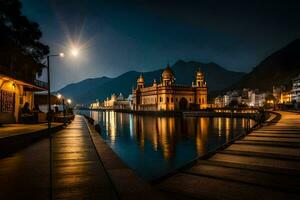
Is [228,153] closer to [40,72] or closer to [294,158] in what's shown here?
[294,158]

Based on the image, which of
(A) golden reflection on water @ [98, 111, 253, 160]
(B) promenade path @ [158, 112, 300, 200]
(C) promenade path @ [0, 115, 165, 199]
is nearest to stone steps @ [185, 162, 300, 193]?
(B) promenade path @ [158, 112, 300, 200]

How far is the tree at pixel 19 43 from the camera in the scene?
98.2 ft

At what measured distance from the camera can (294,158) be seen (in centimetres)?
1075

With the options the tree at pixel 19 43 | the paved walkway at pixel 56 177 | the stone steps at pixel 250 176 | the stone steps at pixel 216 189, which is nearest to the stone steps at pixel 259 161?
the stone steps at pixel 250 176

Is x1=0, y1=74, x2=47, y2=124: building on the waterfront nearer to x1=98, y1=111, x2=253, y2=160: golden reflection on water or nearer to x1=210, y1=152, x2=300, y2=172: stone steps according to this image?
x1=98, y1=111, x2=253, y2=160: golden reflection on water

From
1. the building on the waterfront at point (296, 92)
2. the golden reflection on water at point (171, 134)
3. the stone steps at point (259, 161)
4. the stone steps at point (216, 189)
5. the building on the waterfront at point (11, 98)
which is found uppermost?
the building on the waterfront at point (296, 92)

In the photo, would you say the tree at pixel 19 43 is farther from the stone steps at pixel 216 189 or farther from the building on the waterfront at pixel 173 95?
the building on the waterfront at pixel 173 95

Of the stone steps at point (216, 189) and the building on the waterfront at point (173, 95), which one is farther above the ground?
the building on the waterfront at point (173, 95)

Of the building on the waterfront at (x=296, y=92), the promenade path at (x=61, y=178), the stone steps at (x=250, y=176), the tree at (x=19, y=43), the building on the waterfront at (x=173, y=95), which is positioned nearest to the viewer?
the promenade path at (x=61, y=178)

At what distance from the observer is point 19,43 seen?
34531 mm

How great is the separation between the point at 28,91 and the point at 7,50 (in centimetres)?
524

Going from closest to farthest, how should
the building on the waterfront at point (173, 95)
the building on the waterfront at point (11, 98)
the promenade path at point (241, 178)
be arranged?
the promenade path at point (241, 178), the building on the waterfront at point (11, 98), the building on the waterfront at point (173, 95)

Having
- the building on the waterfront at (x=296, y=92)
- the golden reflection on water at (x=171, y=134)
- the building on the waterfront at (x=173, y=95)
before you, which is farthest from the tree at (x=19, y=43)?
the building on the waterfront at (x=296, y=92)

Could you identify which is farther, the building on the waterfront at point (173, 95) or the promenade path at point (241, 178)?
the building on the waterfront at point (173, 95)
